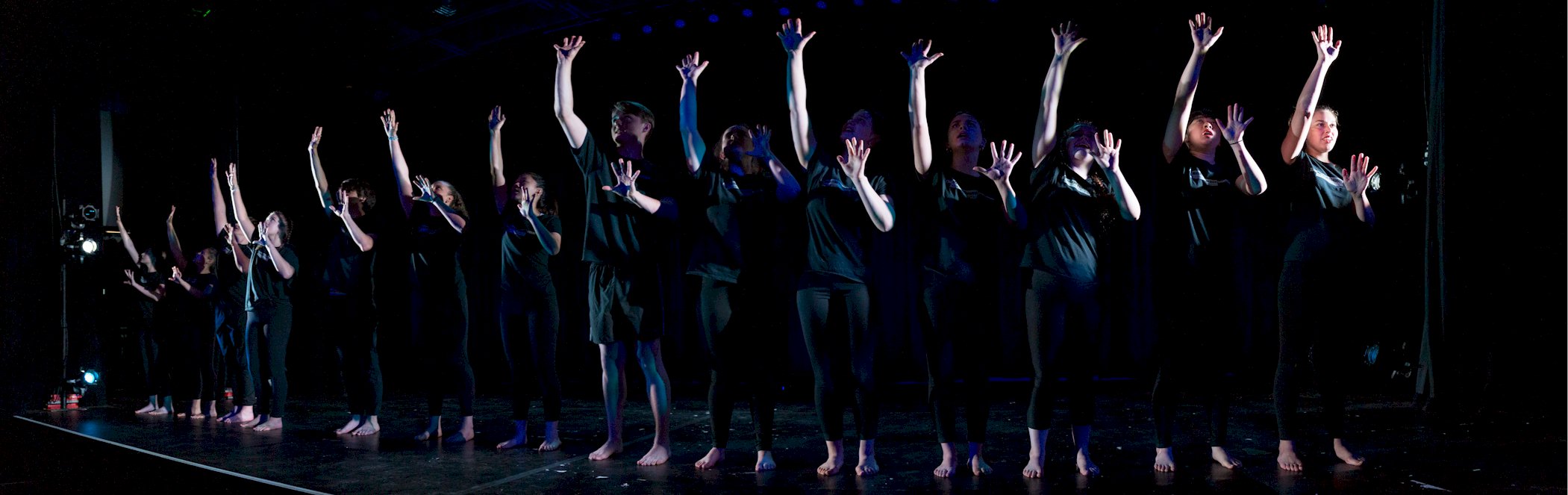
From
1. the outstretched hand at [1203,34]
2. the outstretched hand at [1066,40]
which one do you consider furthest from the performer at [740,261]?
the outstretched hand at [1203,34]

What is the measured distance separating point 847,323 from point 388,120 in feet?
8.66

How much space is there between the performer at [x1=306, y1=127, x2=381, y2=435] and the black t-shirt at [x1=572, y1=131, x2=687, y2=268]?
67.2 inches

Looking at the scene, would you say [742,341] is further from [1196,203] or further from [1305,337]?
[1305,337]

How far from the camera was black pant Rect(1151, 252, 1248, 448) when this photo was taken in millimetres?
3539

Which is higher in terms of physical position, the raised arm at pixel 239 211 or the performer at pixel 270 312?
the raised arm at pixel 239 211

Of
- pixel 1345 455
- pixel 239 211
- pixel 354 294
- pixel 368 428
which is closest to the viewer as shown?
pixel 1345 455

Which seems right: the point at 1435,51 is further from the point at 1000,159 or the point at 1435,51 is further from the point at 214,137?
the point at 214,137

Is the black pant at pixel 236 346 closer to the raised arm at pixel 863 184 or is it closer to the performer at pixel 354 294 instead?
the performer at pixel 354 294

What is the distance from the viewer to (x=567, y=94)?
3.92 meters

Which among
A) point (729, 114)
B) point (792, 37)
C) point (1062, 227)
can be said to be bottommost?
point (1062, 227)

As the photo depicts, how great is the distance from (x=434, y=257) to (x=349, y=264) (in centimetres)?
70

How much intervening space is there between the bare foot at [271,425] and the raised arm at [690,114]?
3.34 metres

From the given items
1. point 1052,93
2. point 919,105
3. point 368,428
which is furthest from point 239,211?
point 1052,93

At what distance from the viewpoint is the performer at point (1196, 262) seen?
3.53 m
